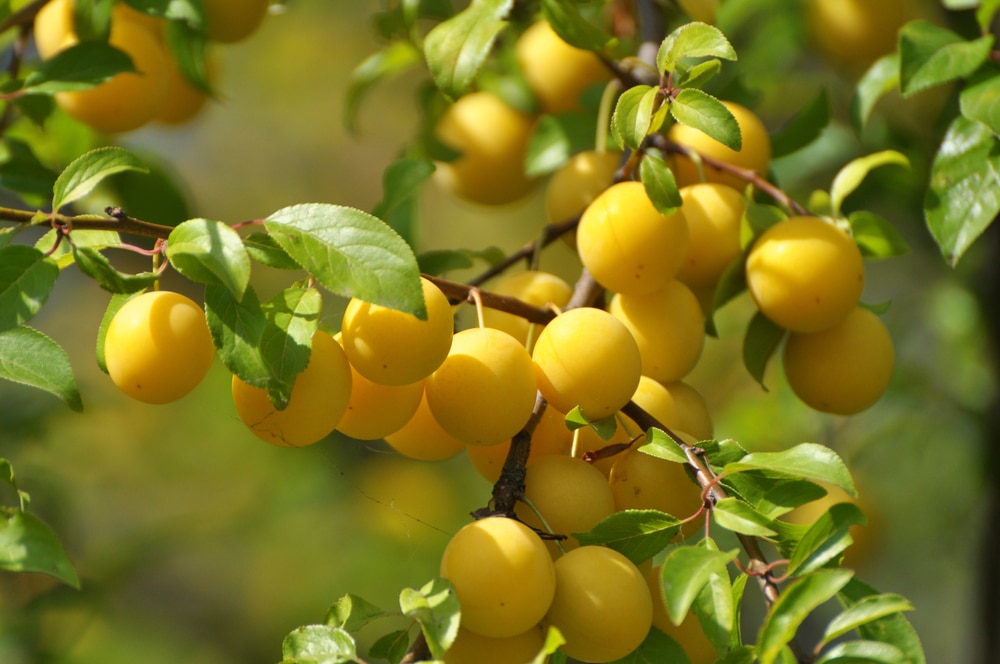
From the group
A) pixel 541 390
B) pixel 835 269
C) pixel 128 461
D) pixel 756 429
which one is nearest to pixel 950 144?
pixel 835 269

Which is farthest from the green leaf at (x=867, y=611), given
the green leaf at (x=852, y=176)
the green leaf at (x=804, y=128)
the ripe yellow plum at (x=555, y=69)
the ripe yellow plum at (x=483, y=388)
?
the ripe yellow plum at (x=555, y=69)

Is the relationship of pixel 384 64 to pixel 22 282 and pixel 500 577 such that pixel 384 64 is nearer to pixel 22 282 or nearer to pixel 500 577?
pixel 22 282

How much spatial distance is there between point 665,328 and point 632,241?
0.09 metres

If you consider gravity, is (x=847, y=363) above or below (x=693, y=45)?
below

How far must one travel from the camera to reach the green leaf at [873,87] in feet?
3.31

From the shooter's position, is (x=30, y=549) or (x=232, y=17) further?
(x=232, y=17)

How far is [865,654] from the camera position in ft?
1.82

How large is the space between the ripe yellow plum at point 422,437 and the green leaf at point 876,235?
41cm

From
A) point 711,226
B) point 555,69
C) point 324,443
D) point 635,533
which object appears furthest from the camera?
point 324,443

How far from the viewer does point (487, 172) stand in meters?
1.23

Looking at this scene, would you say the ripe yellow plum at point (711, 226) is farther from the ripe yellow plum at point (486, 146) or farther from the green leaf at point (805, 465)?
the ripe yellow plum at point (486, 146)

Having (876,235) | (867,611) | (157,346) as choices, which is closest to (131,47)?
(157,346)

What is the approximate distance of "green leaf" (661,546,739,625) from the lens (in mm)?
539

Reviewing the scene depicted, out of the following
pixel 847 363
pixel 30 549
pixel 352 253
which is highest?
pixel 352 253
